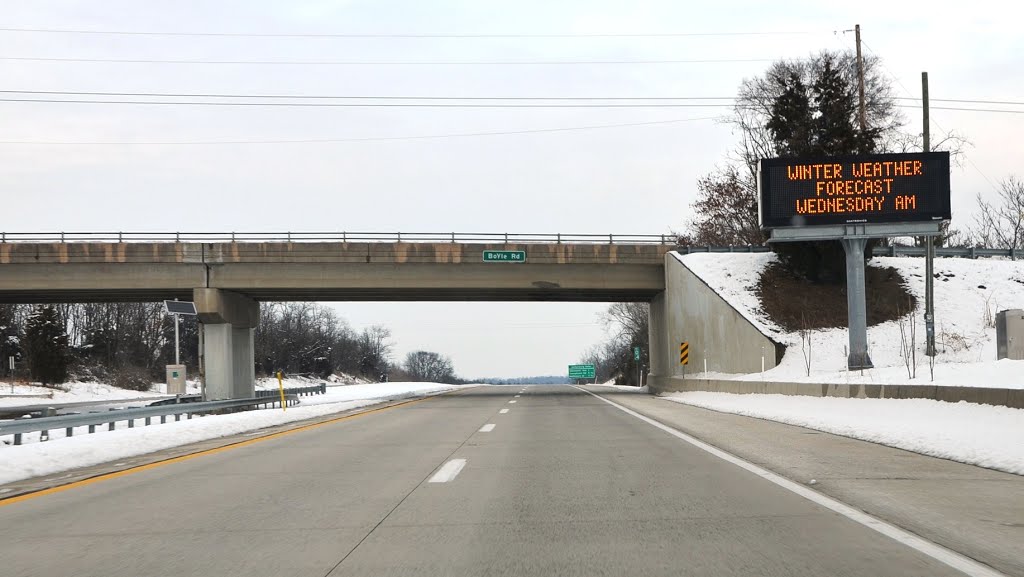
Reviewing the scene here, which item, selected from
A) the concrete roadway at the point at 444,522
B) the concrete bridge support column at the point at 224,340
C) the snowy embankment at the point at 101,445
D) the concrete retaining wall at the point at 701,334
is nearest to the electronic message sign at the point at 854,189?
the concrete retaining wall at the point at 701,334

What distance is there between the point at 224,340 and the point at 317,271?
6293 millimetres

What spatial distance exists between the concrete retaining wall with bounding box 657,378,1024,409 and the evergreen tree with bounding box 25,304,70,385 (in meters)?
50.5

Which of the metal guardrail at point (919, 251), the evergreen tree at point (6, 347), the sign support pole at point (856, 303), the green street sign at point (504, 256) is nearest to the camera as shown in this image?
the sign support pole at point (856, 303)

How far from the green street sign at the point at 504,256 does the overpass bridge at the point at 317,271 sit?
239 millimetres

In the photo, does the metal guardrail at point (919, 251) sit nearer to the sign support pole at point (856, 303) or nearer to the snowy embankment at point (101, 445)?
the sign support pole at point (856, 303)

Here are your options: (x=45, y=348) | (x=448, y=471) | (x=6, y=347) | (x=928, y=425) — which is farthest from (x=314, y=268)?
(x=6, y=347)

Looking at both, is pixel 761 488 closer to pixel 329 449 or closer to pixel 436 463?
pixel 436 463

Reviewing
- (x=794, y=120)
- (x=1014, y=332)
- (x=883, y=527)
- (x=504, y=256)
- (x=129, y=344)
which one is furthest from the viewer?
(x=129, y=344)

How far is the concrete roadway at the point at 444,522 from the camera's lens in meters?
5.55

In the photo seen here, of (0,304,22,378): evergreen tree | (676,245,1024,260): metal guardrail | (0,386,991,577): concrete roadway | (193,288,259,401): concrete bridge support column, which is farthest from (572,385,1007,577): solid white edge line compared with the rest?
(0,304,22,378): evergreen tree

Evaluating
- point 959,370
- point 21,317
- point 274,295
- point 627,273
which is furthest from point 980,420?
point 21,317

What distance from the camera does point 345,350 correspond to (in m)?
142

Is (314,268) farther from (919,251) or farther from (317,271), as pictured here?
(919,251)

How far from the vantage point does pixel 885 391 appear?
56.4 ft
